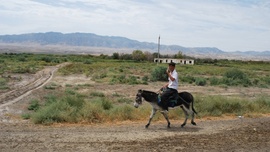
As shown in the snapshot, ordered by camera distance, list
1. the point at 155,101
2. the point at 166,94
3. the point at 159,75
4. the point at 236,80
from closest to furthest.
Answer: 1. the point at 166,94
2. the point at 155,101
3. the point at 236,80
4. the point at 159,75

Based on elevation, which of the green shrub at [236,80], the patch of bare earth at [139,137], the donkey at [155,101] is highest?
the donkey at [155,101]

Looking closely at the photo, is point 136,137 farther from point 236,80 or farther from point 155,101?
point 236,80

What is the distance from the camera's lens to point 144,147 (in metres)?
9.39

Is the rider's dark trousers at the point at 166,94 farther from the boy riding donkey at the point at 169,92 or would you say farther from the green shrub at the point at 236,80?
the green shrub at the point at 236,80

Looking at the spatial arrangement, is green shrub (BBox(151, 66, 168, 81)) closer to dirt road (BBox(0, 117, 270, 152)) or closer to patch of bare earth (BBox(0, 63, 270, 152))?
patch of bare earth (BBox(0, 63, 270, 152))

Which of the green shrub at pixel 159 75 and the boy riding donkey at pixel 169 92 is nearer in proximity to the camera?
the boy riding donkey at pixel 169 92

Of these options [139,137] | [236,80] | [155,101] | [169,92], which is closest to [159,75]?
[236,80]

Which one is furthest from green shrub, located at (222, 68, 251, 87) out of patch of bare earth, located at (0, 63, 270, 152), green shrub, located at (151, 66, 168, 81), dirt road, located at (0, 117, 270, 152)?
dirt road, located at (0, 117, 270, 152)

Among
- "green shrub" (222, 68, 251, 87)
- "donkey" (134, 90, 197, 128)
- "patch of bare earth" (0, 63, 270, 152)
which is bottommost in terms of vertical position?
"green shrub" (222, 68, 251, 87)

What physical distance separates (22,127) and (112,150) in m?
4.39

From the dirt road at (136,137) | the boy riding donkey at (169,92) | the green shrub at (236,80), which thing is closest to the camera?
the dirt road at (136,137)

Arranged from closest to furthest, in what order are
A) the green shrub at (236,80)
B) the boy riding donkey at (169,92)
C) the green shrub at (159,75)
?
the boy riding donkey at (169,92), the green shrub at (236,80), the green shrub at (159,75)

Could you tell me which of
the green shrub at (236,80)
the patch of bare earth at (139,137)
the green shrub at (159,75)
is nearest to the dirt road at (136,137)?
the patch of bare earth at (139,137)

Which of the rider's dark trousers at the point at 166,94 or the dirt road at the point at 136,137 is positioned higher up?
the rider's dark trousers at the point at 166,94
